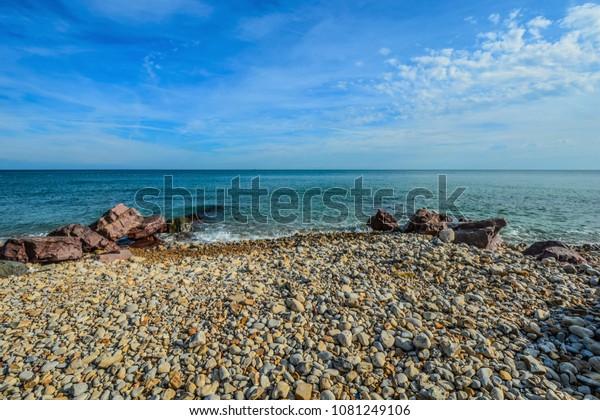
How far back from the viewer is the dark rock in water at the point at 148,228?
565 inches

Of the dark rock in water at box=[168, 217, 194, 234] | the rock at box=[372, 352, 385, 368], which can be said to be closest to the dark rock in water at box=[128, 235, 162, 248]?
the dark rock in water at box=[168, 217, 194, 234]

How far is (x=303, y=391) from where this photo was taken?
352 centimetres

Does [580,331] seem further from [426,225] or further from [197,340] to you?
[426,225]

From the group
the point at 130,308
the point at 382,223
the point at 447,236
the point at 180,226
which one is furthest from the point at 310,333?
the point at 180,226

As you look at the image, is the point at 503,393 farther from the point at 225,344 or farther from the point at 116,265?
the point at 116,265

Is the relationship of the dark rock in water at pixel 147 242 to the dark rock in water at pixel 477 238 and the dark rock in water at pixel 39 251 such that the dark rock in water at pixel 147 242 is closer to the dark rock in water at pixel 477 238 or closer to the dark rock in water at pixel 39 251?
the dark rock in water at pixel 39 251

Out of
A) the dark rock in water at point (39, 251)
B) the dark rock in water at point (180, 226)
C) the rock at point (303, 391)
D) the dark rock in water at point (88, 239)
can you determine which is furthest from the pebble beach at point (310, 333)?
the dark rock in water at point (180, 226)

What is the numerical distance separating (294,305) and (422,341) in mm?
2135

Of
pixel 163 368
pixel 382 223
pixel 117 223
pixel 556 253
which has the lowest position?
pixel 163 368

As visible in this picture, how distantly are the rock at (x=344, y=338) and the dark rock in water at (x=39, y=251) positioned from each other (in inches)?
398

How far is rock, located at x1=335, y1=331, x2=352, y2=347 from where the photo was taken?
4.26 m

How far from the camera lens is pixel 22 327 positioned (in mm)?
4852

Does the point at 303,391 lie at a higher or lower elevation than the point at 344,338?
lower

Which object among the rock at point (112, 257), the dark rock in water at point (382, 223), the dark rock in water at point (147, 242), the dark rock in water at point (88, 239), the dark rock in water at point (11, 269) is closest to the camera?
the dark rock in water at point (11, 269)
